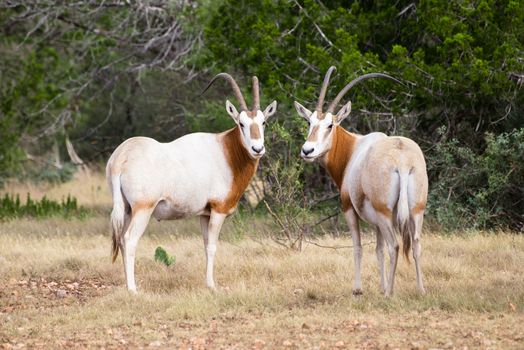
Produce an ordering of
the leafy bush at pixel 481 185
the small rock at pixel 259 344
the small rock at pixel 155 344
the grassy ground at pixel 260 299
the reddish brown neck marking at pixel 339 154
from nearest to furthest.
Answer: the small rock at pixel 259 344, the small rock at pixel 155 344, the grassy ground at pixel 260 299, the reddish brown neck marking at pixel 339 154, the leafy bush at pixel 481 185

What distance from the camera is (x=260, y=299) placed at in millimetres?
8227

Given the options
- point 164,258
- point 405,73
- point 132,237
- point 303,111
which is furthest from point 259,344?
point 405,73

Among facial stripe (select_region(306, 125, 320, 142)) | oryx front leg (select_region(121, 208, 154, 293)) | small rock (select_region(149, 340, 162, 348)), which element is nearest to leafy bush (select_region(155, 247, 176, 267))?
oryx front leg (select_region(121, 208, 154, 293))

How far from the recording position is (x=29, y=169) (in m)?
24.4

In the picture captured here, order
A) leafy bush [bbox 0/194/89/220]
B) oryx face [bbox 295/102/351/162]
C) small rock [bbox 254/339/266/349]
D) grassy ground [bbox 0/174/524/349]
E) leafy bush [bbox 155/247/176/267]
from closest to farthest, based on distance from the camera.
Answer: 1. small rock [bbox 254/339/266/349]
2. grassy ground [bbox 0/174/524/349]
3. oryx face [bbox 295/102/351/162]
4. leafy bush [bbox 155/247/176/267]
5. leafy bush [bbox 0/194/89/220]

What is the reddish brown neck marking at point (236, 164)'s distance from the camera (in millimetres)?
9531

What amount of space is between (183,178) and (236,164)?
72 cm

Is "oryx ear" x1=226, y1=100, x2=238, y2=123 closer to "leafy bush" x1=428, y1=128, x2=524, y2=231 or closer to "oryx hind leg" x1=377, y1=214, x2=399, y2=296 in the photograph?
"oryx hind leg" x1=377, y1=214, x2=399, y2=296

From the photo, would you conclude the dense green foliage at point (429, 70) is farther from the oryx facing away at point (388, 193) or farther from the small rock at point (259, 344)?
the small rock at point (259, 344)

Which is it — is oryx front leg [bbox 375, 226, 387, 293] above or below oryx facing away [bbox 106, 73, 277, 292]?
below

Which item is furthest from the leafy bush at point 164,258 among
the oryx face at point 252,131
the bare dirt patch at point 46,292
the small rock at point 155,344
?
the small rock at point 155,344

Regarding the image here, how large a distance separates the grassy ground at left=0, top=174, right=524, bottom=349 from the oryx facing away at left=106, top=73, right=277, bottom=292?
24.2 inches

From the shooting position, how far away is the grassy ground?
6.89 metres

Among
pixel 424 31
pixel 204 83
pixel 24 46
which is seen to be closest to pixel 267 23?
pixel 424 31
